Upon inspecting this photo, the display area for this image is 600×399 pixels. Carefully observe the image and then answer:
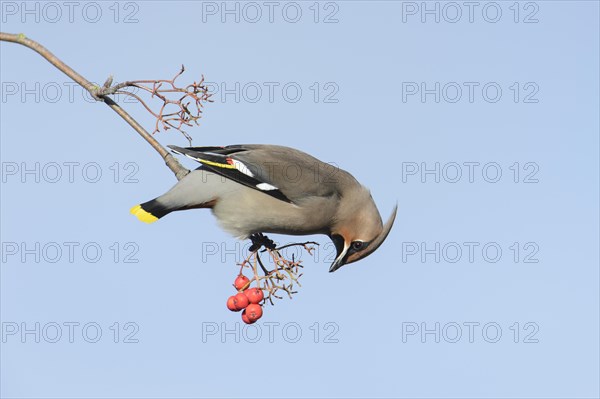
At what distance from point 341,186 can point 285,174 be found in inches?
14.6

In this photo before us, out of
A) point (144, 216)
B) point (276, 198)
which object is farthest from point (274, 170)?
point (144, 216)

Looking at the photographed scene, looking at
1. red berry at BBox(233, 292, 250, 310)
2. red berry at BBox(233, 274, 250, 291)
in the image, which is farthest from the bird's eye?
red berry at BBox(233, 292, 250, 310)

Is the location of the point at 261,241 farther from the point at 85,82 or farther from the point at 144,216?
the point at 85,82

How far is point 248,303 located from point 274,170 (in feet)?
2.70

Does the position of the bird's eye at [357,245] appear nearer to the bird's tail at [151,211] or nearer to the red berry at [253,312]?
the red berry at [253,312]

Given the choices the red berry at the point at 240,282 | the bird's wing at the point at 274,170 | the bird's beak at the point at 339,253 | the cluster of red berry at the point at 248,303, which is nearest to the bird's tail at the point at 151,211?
the bird's wing at the point at 274,170

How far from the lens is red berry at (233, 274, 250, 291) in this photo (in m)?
4.30

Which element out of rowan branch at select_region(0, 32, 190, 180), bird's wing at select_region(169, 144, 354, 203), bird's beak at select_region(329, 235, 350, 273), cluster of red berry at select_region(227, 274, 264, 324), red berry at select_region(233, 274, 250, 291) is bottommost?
cluster of red berry at select_region(227, 274, 264, 324)

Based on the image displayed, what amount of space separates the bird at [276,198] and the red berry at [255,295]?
499 millimetres

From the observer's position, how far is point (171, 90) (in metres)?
A: 3.82

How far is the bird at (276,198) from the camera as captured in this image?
451cm

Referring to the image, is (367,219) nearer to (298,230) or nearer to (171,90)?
(298,230)

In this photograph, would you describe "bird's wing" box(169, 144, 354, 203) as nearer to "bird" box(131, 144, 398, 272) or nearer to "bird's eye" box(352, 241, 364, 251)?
"bird" box(131, 144, 398, 272)

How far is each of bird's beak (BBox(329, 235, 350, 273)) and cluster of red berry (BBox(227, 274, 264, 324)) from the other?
0.70 m
